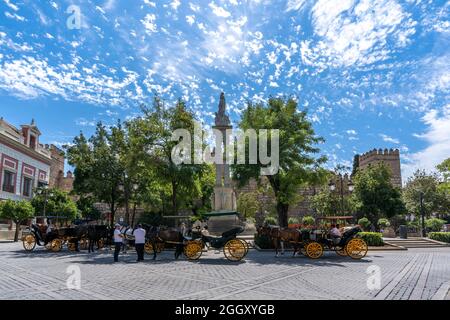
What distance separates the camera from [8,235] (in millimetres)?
31719

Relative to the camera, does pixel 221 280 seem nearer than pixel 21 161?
Yes

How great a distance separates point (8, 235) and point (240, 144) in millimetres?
24137

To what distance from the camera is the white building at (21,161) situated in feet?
125

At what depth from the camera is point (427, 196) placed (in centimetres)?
4872

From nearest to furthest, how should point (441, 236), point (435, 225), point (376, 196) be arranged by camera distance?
1. point (441, 236)
2. point (376, 196)
3. point (435, 225)

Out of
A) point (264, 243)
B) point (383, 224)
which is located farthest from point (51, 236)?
point (383, 224)

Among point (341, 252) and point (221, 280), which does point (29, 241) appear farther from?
point (341, 252)

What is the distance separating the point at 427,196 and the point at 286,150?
37.7 m

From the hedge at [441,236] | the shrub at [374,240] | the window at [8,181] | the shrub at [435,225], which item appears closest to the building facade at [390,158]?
the shrub at [435,225]

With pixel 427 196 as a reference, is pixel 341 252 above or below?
below

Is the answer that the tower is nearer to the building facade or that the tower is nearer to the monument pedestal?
the monument pedestal

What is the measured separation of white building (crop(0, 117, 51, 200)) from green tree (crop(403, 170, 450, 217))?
47.3m

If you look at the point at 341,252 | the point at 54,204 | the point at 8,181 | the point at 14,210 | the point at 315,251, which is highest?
the point at 8,181

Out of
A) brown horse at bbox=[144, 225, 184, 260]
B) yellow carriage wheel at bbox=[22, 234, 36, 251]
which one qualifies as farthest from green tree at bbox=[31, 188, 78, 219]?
brown horse at bbox=[144, 225, 184, 260]
